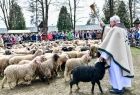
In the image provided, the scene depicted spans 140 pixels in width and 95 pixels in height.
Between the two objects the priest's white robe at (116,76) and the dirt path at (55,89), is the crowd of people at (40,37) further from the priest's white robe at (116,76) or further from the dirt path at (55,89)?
the priest's white robe at (116,76)

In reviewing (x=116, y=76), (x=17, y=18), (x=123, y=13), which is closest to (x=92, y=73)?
(x=116, y=76)

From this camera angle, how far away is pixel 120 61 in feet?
31.1

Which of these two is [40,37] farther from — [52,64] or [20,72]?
[20,72]

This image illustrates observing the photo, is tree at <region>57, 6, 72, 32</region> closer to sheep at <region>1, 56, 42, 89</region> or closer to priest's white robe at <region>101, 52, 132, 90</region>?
sheep at <region>1, 56, 42, 89</region>

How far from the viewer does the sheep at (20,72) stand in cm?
1126

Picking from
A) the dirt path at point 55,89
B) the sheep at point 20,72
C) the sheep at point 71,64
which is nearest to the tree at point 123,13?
the sheep at point 71,64

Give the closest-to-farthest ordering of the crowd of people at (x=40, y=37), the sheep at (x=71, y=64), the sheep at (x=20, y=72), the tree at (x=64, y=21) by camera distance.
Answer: the sheep at (x=20, y=72)
the sheep at (x=71, y=64)
the crowd of people at (x=40, y=37)
the tree at (x=64, y=21)

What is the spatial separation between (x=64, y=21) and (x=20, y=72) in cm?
4927

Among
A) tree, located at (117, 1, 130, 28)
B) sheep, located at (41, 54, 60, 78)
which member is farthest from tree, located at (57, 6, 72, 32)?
sheep, located at (41, 54, 60, 78)

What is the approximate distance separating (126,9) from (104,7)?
26.4ft

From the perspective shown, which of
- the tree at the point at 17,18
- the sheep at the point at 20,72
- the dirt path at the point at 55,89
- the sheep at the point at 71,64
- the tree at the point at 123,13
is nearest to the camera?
the dirt path at the point at 55,89

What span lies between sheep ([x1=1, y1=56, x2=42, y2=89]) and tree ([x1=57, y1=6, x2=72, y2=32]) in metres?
47.4

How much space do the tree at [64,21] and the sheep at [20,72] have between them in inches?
1865

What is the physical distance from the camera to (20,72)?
11.3 meters
